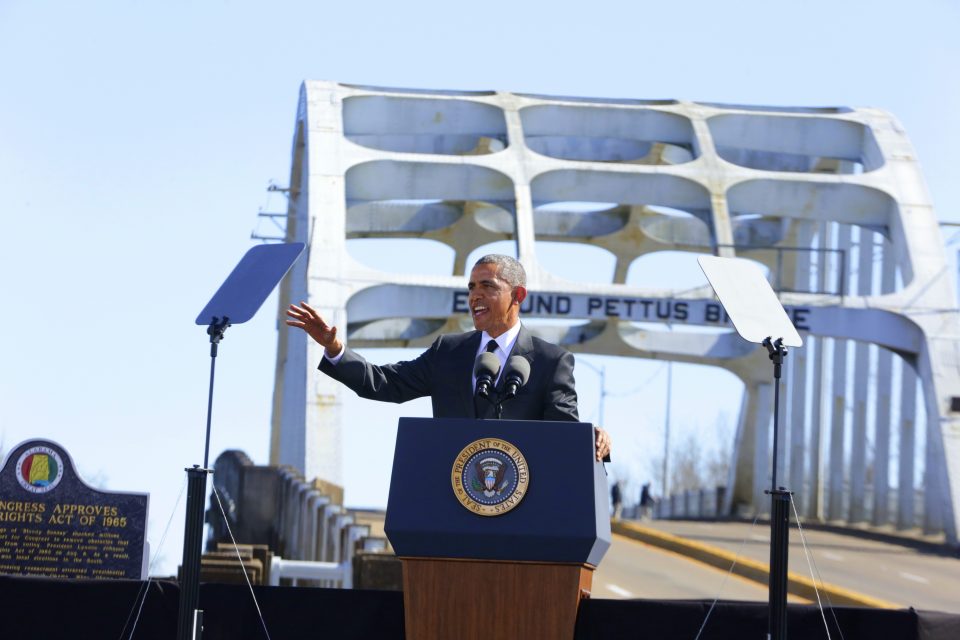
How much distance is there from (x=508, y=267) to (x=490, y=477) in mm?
1048

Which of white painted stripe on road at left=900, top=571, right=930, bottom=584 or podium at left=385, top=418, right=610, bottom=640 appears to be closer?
podium at left=385, top=418, right=610, bottom=640

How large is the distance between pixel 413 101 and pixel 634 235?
1168cm

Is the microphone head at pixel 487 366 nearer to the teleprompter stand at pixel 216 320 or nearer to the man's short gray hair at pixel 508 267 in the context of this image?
the man's short gray hair at pixel 508 267

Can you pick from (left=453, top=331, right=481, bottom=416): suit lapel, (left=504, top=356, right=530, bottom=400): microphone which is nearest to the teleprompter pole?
(left=453, top=331, right=481, bottom=416): suit lapel

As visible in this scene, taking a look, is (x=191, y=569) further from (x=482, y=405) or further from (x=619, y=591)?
(x=619, y=591)

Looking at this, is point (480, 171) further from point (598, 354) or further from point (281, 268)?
point (281, 268)

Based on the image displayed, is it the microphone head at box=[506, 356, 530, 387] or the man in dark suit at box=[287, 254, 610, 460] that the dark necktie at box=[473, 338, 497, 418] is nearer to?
the man in dark suit at box=[287, 254, 610, 460]

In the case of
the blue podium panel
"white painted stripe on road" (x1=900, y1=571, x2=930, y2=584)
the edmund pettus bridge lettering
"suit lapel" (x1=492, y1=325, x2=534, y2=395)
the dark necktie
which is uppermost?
the edmund pettus bridge lettering

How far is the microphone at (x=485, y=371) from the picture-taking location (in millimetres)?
6715

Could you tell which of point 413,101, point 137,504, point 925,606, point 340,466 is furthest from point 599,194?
point 137,504

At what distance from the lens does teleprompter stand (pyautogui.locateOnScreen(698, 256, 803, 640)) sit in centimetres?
725

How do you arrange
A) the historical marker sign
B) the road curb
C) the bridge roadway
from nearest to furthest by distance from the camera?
the historical marker sign < the road curb < the bridge roadway

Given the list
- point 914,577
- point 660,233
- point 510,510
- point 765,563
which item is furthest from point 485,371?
point 660,233

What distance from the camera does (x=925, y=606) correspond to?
23.1 metres
